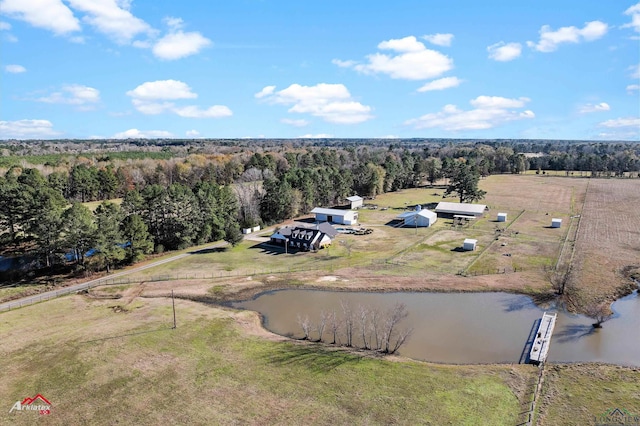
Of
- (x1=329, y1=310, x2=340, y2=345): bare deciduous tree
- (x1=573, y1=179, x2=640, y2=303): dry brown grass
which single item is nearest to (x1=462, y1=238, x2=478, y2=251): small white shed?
(x1=573, y1=179, x2=640, y2=303): dry brown grass

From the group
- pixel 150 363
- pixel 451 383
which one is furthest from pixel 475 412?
pixel 150 363

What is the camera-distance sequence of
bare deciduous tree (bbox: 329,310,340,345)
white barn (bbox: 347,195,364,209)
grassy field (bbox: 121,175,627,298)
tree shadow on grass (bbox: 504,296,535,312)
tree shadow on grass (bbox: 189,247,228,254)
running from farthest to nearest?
white barn (bbox: 347,195,364,209) < tree shadow on grass (bbox: 189,247,228,254) < grassy field (bbox: 121,175,627,298) < tree shadow on grass (bbox: 504,296,535,312) < bare deciduous tree (bbox: 329,310,340,345)

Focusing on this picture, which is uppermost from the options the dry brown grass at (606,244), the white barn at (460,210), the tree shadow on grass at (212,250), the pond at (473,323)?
the white barn at (460,210)

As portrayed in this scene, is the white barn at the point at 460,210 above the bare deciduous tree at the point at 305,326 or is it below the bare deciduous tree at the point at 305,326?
above

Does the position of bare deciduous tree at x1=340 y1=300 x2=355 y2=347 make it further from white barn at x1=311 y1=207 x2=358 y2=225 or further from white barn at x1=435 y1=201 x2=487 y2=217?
white barn at x1=435 y1=201 x2=487 y2=217

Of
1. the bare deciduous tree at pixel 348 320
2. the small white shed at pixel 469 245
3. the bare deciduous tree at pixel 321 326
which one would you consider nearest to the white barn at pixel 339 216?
the small white shed at pixel 469 245

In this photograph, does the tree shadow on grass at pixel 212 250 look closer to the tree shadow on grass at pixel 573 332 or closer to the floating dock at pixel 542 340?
the floating dock at pixel 542 340
